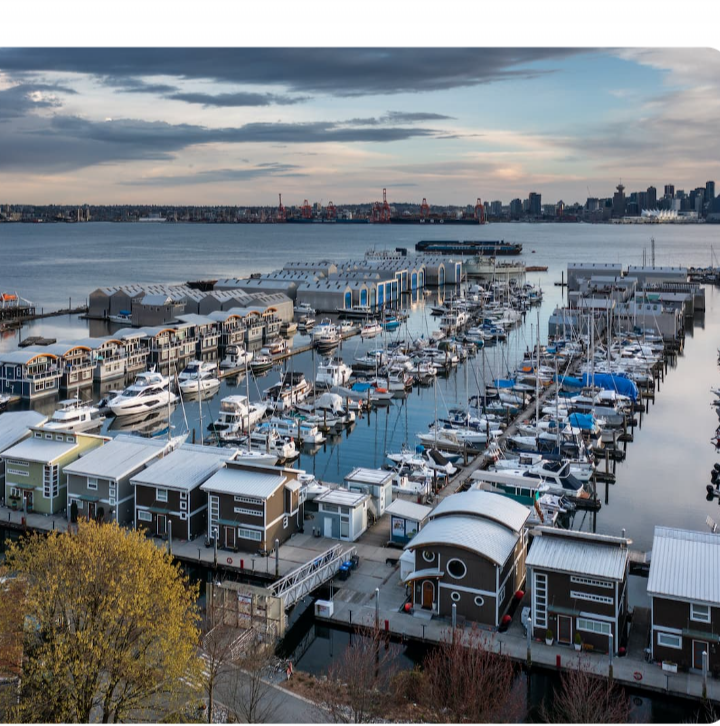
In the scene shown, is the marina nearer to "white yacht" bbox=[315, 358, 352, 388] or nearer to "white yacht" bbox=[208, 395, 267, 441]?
"white yacht" bbox=[315, 358, 352, 388]

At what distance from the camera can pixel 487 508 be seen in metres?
7.12

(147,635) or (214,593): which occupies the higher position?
(147,635)

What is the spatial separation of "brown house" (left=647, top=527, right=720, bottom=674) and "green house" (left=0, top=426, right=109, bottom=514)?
249 inches

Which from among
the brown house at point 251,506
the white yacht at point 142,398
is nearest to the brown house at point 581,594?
the brown house at point 251,506

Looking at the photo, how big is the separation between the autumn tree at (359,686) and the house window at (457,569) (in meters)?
0.78

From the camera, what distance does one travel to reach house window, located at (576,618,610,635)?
625cm

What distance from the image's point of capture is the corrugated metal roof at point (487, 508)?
6.99 meters

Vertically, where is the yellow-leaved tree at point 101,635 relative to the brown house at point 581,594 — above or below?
above

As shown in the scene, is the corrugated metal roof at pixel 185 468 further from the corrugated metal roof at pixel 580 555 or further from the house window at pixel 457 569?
the corrugated metal roof at pixel 580 555

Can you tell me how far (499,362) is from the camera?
19.0 m

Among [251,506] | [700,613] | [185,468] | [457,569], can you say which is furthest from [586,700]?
[185,468]

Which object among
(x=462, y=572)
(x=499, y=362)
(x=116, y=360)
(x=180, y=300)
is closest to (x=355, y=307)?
(x=180, y=300)

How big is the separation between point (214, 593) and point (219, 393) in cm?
997

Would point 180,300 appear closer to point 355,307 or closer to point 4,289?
point 355,307
